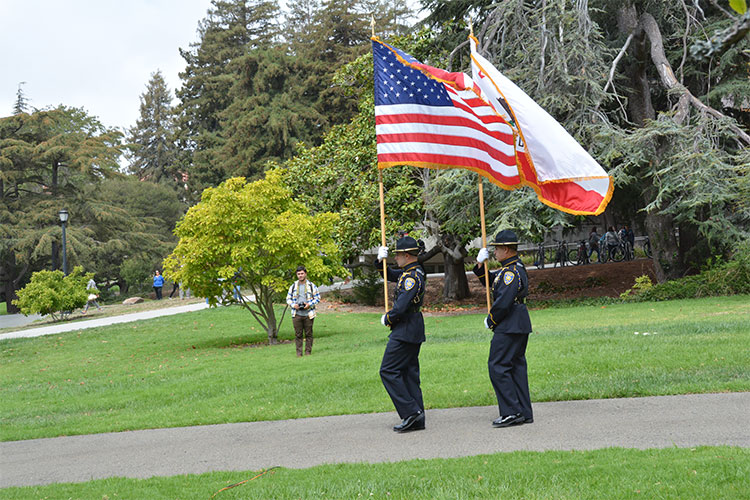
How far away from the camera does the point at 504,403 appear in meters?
7.14

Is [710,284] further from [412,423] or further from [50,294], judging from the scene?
[50,294]

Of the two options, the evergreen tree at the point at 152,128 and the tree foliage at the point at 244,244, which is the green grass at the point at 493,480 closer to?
the tree foliage at the point at 244,244

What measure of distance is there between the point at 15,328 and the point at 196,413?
76.1 ft

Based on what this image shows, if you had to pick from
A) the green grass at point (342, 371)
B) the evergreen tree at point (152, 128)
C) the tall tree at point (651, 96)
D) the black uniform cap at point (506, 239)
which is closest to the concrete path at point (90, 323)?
the green grass at point (342, 371)

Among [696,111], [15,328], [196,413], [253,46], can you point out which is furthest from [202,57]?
[196,413]

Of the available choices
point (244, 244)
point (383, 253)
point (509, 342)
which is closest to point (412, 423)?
point (509, 342)

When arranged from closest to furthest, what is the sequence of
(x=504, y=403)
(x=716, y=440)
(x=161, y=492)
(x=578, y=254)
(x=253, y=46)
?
(x=161, y=492) < (x=716, y=440) < (x=504, y=403) < (x=578, y=254) < (x=253, y=46)

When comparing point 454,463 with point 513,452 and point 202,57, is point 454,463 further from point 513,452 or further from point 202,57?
point 202,57

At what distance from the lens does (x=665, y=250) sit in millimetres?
23125

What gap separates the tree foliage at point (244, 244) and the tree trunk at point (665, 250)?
11.6 m

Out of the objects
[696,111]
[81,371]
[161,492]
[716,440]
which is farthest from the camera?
[696,111]

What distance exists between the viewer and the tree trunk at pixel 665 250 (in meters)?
23.0

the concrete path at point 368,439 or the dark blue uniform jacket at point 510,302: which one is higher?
the dark blue uniform jacket at point 510,302

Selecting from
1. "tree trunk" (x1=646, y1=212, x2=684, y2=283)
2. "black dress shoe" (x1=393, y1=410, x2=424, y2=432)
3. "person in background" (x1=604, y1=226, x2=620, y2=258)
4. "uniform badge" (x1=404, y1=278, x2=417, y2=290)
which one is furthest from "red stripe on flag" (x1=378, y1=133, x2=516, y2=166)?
"person in background" (x1=604, y1=226, x2=620, y2=258)
